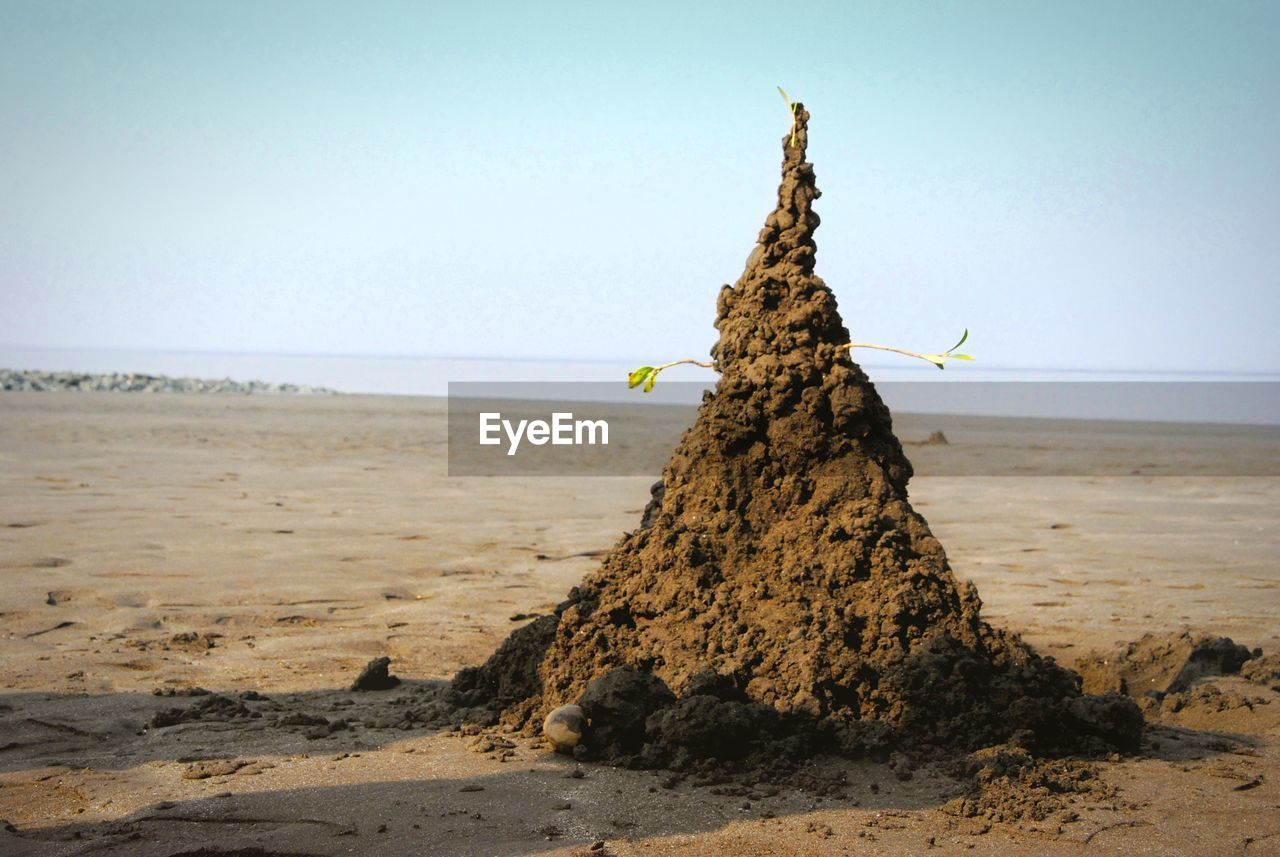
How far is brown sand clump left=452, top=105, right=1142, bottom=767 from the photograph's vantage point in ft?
12.3

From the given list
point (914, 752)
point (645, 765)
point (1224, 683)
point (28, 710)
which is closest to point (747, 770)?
point (645, 765)

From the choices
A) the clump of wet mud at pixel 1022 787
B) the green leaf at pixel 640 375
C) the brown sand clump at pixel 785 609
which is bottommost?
the clump of wet mud at pixel 1022 787

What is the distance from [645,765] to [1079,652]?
2.79 meters

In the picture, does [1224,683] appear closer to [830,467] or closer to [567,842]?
[830,467]

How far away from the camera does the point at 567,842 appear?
123 inches

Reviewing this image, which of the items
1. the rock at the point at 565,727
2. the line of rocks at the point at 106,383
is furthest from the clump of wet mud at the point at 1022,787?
the line of rocks at the point at 106,383

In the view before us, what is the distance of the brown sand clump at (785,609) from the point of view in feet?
12.3

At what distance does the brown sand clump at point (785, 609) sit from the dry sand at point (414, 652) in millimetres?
226

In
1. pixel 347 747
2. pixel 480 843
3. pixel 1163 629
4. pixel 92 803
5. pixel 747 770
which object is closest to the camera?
pixel 480 843

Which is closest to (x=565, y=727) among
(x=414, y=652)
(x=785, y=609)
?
(x=785, y=609)

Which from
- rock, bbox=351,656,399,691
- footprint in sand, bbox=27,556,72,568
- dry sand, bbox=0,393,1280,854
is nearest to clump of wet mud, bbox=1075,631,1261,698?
dry sand, bbox=0,393,1280,854

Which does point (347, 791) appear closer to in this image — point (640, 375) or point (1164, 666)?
point (640, 375)

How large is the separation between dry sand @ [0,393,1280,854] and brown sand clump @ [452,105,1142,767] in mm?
226

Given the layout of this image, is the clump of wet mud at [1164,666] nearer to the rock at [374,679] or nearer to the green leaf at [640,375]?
the green leaf at [640,375]
